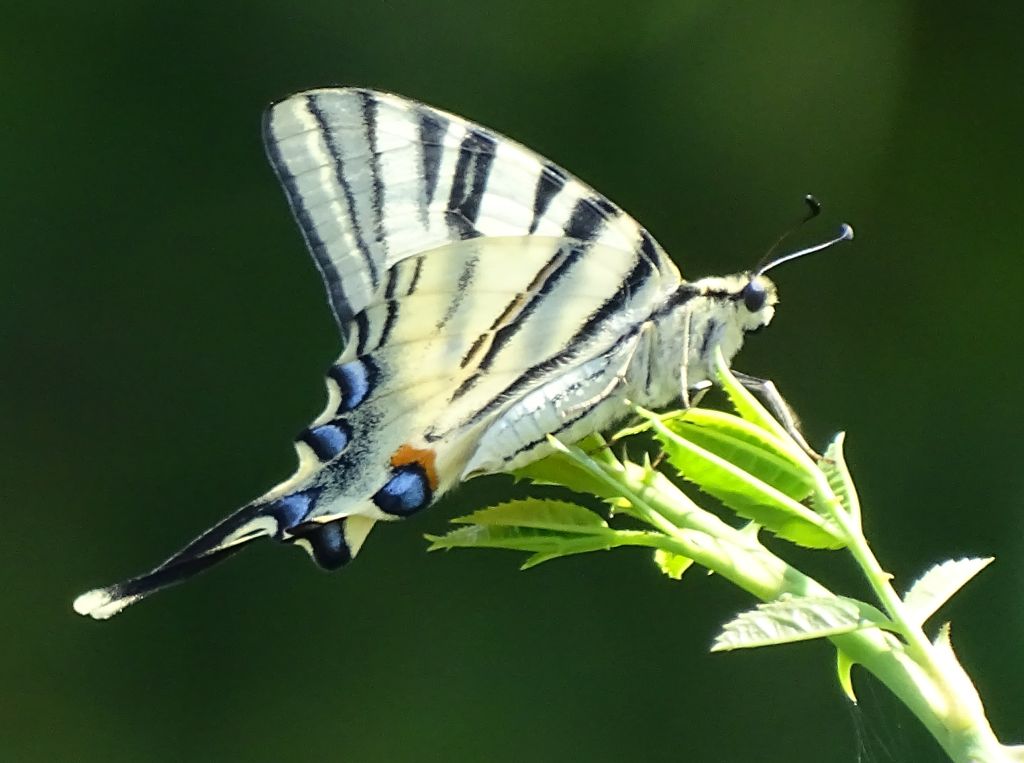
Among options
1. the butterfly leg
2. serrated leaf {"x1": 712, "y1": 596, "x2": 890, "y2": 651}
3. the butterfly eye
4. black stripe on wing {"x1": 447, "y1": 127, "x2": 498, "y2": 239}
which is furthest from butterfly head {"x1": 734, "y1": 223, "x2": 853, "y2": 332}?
serrated leaf {"x1": 712, "y1": 596, "x2": 890, "y2": 651}

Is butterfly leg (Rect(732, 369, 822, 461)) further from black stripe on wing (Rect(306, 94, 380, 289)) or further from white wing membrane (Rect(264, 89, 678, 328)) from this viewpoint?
black stripe on wing (Rect(306, 94, 380, 289))

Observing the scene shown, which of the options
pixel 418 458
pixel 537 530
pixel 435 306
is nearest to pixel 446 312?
pixel 435 306

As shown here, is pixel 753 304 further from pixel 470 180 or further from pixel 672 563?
pixel 672 563

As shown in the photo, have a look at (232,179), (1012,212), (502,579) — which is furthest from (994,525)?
(232,179)

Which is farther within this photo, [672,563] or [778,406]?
[778,406]

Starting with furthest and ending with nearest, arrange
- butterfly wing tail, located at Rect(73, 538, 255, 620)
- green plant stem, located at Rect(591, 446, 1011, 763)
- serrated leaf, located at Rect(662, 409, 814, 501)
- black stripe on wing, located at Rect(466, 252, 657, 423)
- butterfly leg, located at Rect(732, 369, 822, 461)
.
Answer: black stripe on wing, located at Rect(466, 252, 657, 423)
butterfly wing tail, located at Rect(73, 538, 255, 620)
butterfly leg, located at Rect(732, 369, 822, 461)
serrated leaf, located at Rect(662, 409, 814, 501)
green plant stem, located at Rect(591, 446, 1011, 763)

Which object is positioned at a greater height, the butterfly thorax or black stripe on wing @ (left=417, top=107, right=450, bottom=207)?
black stripe on wing @ (left=417, top=107, right=450, bottom=207)

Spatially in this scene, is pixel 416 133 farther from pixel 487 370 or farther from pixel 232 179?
pixel 232 179
